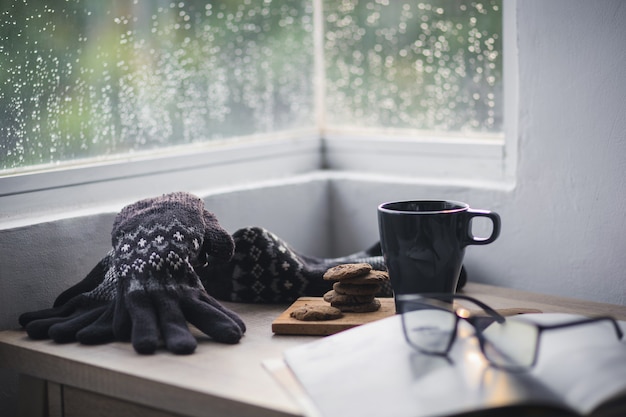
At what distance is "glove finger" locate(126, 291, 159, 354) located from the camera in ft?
3.26

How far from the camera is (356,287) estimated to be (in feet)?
3.66

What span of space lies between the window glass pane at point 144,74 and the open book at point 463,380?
1.98 ft

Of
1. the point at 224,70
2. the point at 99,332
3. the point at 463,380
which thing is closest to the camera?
the point at 463,380

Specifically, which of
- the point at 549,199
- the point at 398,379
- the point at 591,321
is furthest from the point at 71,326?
the point at 549,199

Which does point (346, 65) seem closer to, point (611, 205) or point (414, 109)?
point (414, 109)

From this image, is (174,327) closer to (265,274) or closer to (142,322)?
(142,322)

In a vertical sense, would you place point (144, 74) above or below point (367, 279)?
above

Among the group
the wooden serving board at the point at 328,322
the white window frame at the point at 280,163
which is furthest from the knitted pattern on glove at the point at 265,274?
the white window frame at the point at 280,163

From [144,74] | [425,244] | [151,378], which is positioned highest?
[144,74]

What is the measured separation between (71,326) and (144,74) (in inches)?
20.6

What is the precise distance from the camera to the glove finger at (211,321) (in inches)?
40.8

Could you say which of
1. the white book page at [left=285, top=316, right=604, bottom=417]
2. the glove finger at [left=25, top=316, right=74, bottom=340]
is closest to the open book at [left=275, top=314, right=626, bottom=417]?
the white book page at [left=285, top=316, right=604, bottom=417]

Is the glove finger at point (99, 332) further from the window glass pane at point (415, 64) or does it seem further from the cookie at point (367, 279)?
the window glass pane at point (415, 64)

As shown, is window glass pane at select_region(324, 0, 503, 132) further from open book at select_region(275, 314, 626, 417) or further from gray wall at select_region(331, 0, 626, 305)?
open book at select_region(275, 314, 626, 417)
